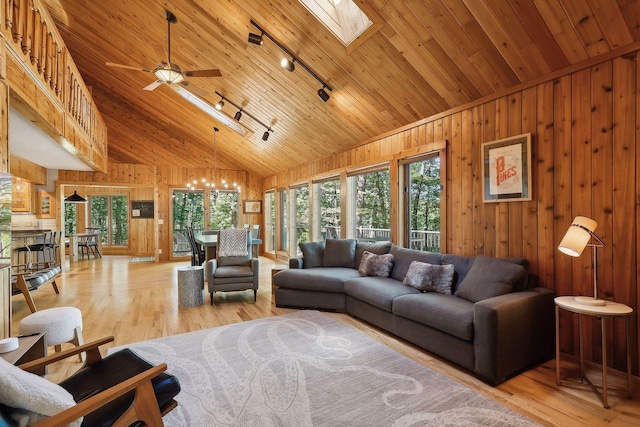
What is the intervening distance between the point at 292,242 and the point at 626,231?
21.7 ft

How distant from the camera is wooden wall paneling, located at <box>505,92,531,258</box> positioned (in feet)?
10.1

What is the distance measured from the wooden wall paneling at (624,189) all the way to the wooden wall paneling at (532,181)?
1.87 ft

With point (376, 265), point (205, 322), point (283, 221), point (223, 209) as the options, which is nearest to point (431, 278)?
point (376, 265)

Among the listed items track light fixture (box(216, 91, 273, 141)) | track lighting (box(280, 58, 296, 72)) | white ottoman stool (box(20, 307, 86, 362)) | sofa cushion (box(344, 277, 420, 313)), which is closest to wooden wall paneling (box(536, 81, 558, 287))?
sofa cushion (box(344, 277, 420, 313))

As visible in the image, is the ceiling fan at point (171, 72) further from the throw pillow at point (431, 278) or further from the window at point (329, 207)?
the window at point (329, 207)

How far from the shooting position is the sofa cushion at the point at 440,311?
2471mm

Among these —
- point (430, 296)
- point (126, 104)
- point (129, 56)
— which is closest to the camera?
point (430, 296)

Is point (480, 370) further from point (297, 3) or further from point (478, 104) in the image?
point (297, 3)

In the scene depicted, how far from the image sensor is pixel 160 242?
8711 mm

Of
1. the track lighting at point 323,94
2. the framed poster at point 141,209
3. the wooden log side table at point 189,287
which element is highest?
the track lighting at point 323,94

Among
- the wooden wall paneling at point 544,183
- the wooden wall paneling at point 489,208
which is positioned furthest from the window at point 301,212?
the wooden wall paneling at point 544,183

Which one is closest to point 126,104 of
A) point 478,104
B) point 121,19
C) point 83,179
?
point 83,179

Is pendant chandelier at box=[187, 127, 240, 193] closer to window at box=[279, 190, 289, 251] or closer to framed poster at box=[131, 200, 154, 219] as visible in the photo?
window at box=[279, 190, 289, 251]

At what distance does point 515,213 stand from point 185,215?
8595mm
